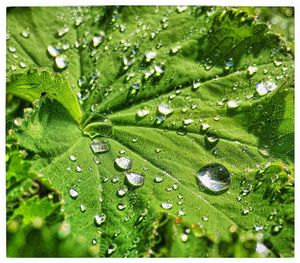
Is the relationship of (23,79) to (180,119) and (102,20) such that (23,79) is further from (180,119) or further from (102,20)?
(180,119)

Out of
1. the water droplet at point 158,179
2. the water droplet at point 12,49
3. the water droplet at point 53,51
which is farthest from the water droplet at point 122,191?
the water droplet at point 12,49

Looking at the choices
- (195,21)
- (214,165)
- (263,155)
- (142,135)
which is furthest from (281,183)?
(195,21)

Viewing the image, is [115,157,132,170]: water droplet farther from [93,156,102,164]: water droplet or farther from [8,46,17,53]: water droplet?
[8,46,17,53]: water droplet

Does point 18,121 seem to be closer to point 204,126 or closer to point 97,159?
point 97,159

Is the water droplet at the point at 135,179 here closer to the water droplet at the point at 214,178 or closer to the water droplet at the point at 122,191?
the water droplet at the point at 122,191

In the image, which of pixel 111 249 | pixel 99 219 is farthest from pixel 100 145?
pixel 111 249
